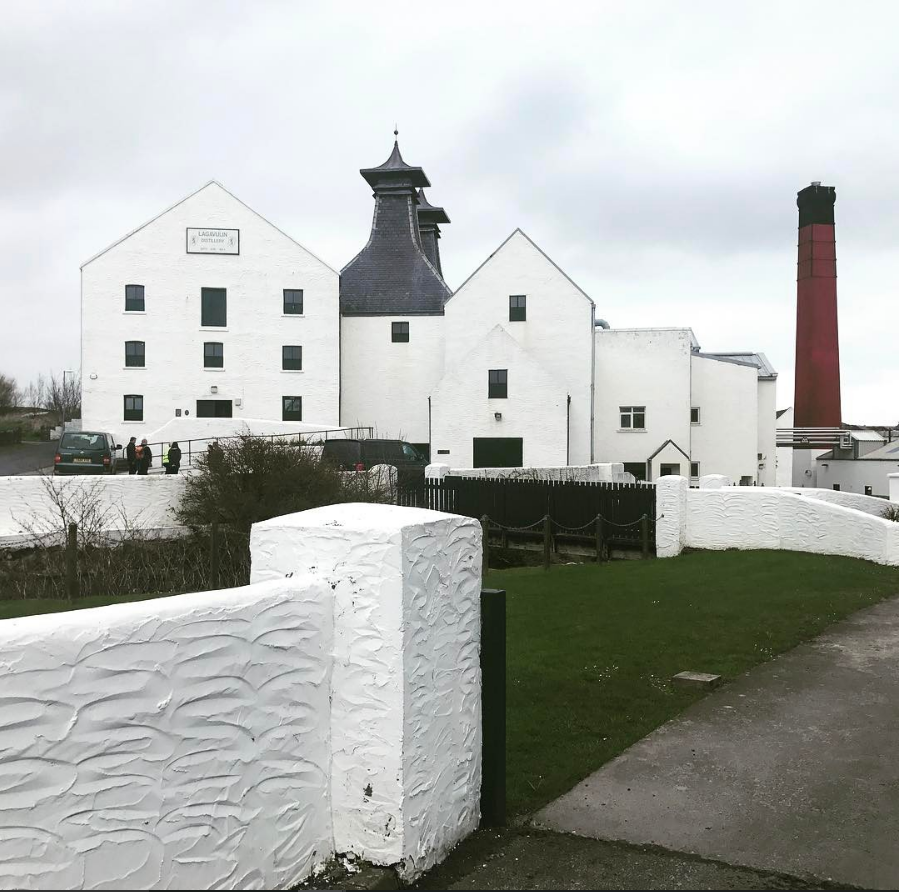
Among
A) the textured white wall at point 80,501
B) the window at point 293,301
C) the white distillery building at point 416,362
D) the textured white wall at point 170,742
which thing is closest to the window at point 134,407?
the white distillery building at point 416,362

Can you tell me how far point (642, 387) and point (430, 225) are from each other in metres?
23.3

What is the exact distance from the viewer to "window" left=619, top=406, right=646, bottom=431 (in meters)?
43.0

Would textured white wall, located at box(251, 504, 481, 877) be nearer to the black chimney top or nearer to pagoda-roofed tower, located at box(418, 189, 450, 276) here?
the black chimney top

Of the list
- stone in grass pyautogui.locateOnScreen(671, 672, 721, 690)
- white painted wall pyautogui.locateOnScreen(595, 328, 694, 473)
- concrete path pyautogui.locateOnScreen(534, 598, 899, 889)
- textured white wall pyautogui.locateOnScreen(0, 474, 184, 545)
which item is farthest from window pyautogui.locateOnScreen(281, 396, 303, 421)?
concrete path pyautogui.locateOnScreen(534, 598, 899, 889)

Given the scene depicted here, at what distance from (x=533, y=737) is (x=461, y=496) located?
17.8 meters

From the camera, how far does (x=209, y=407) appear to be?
4234cm

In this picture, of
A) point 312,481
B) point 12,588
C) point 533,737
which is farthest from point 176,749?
point 12,588

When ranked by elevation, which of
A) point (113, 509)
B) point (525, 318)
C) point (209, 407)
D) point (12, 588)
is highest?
point (525, 318)

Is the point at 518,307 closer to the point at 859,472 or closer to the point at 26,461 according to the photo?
the point at 26,461

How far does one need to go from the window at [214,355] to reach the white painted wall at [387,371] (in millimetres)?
5928

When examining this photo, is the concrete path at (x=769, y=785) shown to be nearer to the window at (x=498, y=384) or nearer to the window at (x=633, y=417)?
the window at (x=498, y=384)

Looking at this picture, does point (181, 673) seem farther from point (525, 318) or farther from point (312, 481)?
point (525, 318)

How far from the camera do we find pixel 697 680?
770 cm

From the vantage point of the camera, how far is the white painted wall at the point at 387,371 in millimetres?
44406
